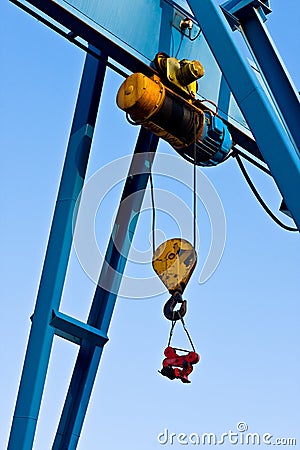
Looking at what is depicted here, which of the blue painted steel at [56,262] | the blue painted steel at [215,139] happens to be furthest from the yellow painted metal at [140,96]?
the blue painted steel at [56,262]

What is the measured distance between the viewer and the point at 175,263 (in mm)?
4648

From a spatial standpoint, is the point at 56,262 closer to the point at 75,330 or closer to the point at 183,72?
the point at 75,330

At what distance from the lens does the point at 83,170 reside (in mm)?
5316

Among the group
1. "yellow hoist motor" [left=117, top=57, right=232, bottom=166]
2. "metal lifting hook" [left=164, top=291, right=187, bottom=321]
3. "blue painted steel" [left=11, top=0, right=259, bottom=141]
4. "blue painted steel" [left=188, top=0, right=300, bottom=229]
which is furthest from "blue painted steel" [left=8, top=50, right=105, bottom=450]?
"blue painted steel" [left=188, top=0, right=300, bottom=229]

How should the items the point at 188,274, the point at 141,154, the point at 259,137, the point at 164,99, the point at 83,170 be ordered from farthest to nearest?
the point at 141,154 → the point at 83,170 → the point at 164,99 → the point at 188,274 → the point at 259,137

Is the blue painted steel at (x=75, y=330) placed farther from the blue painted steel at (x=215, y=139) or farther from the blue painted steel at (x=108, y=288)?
the blue painted steel at (x=215, y=139)

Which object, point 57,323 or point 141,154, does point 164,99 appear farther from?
point 57,323

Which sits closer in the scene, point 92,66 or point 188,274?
point 188,274

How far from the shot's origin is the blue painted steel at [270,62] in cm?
443

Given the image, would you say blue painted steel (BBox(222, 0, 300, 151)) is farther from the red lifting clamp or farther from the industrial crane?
the red lifting clamp

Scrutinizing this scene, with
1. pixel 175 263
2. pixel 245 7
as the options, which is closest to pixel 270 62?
pixel 245 7

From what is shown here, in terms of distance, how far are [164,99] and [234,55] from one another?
0.70 m

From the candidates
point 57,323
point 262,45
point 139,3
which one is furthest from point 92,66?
point 57,323

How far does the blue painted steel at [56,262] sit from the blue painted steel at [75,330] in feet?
0.17
